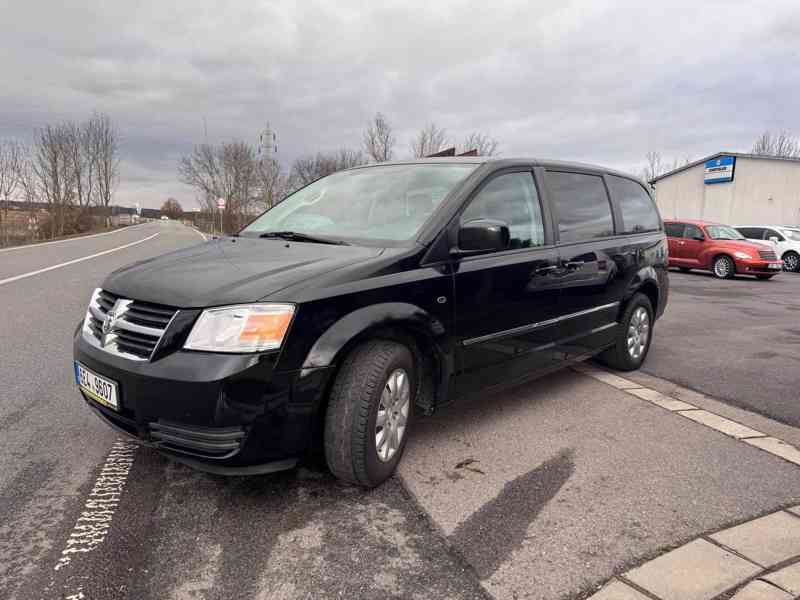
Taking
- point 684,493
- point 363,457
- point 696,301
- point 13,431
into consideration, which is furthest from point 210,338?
point 696,301

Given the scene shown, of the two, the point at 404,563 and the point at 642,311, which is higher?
the point at 642,311

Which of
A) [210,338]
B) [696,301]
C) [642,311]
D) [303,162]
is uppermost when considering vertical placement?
[303,162]

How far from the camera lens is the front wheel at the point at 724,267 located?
16047mm

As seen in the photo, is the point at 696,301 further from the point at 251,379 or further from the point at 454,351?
the point at 251,379

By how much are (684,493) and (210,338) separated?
95.5 inches

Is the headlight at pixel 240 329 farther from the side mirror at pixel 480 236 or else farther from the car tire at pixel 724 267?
the car tire at pixel 724 267

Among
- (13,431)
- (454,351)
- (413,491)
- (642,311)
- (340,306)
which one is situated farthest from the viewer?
(642,311)

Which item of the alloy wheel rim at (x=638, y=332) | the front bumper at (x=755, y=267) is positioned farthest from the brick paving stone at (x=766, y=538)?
the front bumper at (x=755, y=267)

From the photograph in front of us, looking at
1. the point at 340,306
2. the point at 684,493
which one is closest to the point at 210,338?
the point at 340,306

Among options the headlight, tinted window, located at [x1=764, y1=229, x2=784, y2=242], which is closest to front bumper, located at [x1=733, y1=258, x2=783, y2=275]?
tinted window, located at [x1=764, y1=229, x2=784, y2=242]

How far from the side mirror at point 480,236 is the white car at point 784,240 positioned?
19.9 metres

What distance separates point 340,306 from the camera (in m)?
2.56

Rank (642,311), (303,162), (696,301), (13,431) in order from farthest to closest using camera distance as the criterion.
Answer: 1. (303,162)
2. (696,301)
3. (642,311)
4. (13,431)

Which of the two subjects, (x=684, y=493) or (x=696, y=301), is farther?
(x=696, y=301)
